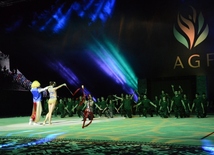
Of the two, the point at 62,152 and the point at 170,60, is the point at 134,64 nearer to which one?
the point at 170,60

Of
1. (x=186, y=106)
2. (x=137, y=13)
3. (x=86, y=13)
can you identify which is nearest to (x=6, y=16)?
(x=86, y=13)

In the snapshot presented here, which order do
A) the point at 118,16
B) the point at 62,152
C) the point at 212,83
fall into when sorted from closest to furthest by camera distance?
the point at 62,152
the point at 212,83
the point at 118,16

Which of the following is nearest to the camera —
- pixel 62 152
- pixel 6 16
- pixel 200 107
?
pixel 62 152

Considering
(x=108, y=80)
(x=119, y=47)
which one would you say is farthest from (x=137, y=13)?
(x=108, y=80)

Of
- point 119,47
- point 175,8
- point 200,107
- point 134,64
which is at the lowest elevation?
point 200,107

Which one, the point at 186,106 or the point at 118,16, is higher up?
the point at 118,16

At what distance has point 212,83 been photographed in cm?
1730

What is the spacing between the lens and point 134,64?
755 inches

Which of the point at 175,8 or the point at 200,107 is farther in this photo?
the point at 175,8

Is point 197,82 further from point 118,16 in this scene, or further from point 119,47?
point 118,16

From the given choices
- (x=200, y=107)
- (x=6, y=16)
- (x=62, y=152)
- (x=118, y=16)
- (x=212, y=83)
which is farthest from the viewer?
(x=6, y=16)

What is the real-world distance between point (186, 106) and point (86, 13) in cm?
953

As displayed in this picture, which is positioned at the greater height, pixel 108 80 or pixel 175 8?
pixel 175 8

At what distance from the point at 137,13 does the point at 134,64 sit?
11.2 feet
